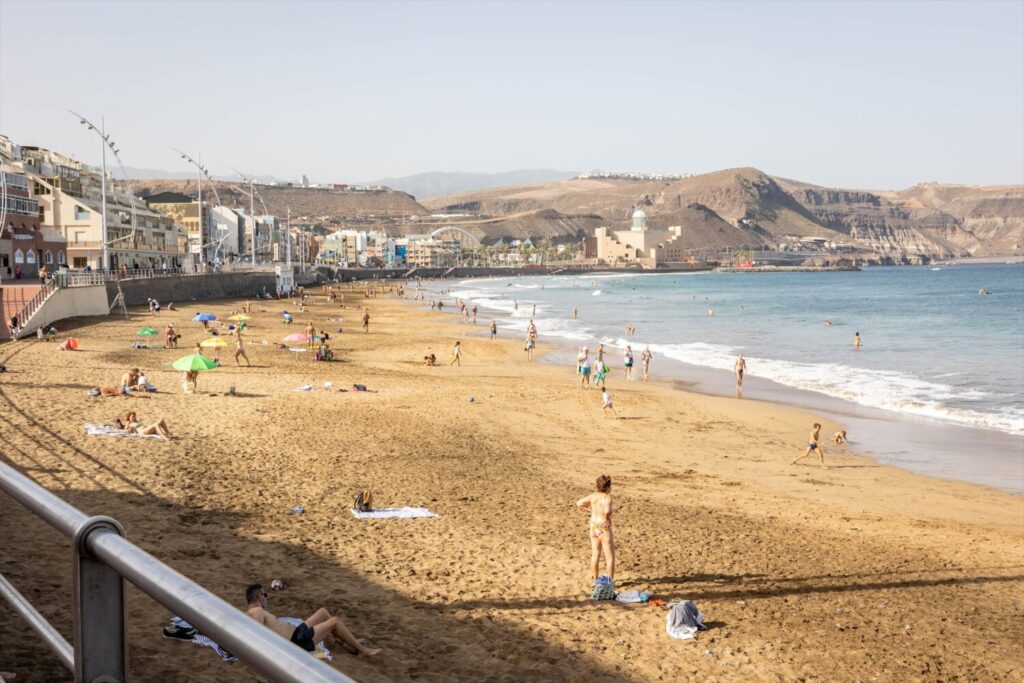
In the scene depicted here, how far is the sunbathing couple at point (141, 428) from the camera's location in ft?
55.6

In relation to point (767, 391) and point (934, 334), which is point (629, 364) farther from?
point (934, 334)

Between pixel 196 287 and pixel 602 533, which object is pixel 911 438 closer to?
pixel 602 533

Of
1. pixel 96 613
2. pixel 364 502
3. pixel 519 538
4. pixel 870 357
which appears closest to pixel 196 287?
pixel 870 357

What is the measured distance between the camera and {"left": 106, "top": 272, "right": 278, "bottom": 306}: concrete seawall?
5372 cm

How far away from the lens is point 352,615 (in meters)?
9.15

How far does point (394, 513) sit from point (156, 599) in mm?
11613

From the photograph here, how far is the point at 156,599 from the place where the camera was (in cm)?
158

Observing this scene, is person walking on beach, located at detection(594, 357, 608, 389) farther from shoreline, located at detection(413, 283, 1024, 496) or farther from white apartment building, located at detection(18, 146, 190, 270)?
white apartment building, located at detection(18, 146, 190, 270)

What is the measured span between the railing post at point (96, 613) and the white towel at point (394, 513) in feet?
36.7

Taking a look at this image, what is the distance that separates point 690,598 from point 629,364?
74.7 ft

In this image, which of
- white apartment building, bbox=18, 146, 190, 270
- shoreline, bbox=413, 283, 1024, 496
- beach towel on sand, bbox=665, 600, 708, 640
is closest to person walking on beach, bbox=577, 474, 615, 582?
beach towel on sand, bbox=665, 600, 708, 640

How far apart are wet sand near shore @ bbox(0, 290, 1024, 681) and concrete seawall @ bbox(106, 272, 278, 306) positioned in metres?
32.2

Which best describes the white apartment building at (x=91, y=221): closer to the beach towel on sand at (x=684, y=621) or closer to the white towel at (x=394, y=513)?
the white towel at (x=394, y=513)

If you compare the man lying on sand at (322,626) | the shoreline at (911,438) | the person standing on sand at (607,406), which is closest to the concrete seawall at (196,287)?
the person standing on sand at (607,406)
